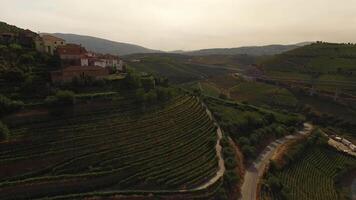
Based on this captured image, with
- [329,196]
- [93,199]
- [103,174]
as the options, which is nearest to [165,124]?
[103,174]

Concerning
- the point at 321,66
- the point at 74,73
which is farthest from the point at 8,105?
the point at 321,66

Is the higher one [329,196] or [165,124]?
[165,124]

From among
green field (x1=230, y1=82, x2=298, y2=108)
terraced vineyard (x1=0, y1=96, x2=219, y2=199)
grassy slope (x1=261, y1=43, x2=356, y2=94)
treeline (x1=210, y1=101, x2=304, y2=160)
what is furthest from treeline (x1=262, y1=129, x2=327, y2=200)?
grassy slope (x1=261, y1=43, x2=356, y2=94)

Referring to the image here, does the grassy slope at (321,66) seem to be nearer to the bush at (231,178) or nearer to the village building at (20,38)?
the bush at (231,178)

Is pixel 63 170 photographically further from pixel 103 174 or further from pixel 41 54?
pixel 41 54

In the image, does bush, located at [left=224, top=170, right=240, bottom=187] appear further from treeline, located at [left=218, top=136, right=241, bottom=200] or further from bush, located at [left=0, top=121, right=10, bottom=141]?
bush, located at [left=0, top=121, right=10, bottom=141]

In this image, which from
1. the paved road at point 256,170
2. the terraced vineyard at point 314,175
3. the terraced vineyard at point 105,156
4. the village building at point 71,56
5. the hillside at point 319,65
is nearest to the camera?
the terraced vineyard at point 105,156

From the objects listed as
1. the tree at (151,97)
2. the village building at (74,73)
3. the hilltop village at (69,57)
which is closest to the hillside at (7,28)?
the hilltop village at (69,57)
